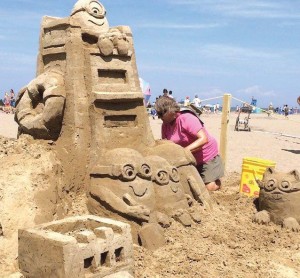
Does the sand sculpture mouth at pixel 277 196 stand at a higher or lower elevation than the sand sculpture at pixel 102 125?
lower

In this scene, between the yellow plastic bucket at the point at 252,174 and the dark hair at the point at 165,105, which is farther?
the yellow plastic bucket at the point at 252,174

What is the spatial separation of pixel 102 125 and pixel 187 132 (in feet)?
4.16

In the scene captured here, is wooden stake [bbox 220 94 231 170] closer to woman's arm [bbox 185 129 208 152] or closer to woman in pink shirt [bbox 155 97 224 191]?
woman in pink shirt [bbox 155 97 224 191]

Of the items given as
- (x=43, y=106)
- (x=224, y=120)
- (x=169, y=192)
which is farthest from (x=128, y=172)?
(x=224, y=120)

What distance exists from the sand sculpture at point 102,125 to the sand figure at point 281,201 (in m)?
0.65

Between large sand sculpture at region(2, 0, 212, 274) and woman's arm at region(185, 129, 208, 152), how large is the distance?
333mm

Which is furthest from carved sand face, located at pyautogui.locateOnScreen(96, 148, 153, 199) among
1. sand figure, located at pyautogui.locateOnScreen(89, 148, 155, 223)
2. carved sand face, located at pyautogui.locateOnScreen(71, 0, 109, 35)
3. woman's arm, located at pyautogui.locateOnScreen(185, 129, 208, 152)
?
carved sand face, located at pyautogui.locateOnScreen(71, 0, 109, 35)

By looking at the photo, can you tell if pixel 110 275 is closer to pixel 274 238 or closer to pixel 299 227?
pixel 274 238

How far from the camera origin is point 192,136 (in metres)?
5.45

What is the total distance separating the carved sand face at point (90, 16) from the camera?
4758 millimetres

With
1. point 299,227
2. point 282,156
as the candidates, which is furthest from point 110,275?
point 282,156

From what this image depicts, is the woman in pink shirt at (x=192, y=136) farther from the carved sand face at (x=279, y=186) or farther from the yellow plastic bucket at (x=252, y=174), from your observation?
the carved sand face at (x=279, y=186)

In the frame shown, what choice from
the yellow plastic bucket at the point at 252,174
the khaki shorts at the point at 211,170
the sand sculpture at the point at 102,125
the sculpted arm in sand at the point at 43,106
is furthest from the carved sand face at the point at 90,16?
the yellow plastic bucket at the point at 252,174

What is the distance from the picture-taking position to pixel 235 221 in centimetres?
491
